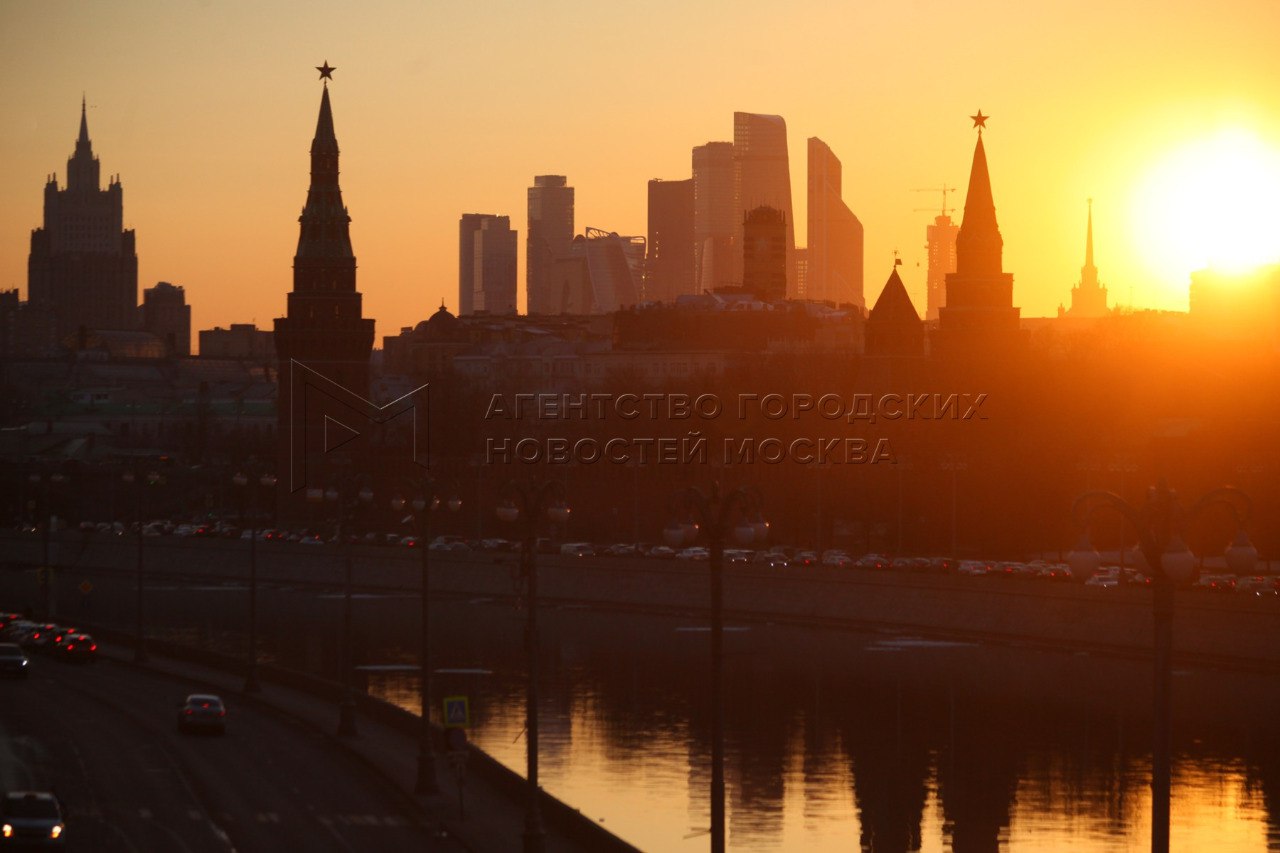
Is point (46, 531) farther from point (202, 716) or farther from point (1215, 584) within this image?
point (202, 716)

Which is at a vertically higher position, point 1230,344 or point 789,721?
point 1230,344

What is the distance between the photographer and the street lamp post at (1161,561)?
1791 cm

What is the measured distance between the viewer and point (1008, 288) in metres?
130

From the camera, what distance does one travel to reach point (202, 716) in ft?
133

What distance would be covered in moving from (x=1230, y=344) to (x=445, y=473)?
6168cm

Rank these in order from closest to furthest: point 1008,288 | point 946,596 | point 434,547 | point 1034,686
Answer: point 1034,686 → point 946,596 → point 434,547 → point 1008,288

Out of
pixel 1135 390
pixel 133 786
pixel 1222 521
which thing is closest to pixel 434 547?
pixel 1222 521

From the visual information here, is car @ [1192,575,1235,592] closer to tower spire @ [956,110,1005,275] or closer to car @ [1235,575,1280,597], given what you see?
car @ [1235,575,1280,597]

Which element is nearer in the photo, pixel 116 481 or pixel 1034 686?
pixel 1034 686

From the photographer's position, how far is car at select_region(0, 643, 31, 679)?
52.3 metres

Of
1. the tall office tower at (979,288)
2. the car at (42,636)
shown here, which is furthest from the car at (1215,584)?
the tall office tower at (979,288)

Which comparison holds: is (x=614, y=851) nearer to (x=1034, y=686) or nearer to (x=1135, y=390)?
(x=1034, y=686)

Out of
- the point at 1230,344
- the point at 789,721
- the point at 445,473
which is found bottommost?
the point at 789,721

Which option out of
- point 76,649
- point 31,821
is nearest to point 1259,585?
point 76,649
